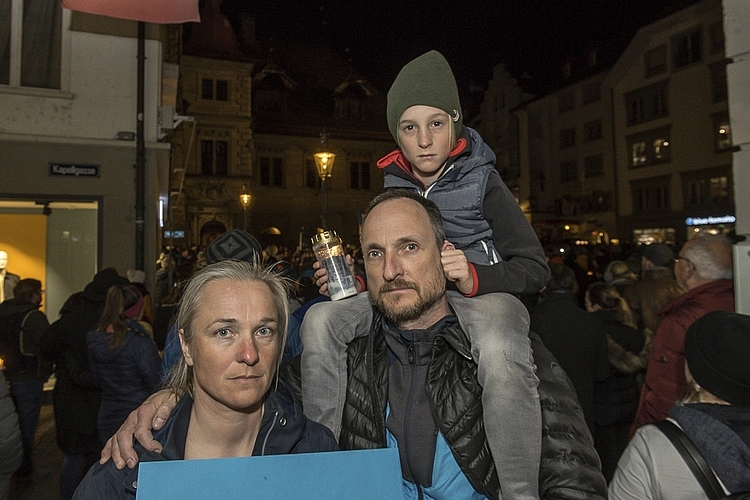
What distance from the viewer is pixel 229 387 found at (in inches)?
79.6

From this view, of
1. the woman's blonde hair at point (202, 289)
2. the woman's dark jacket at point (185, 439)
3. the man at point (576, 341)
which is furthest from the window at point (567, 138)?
the woman's dark jacket at point (185, 439)

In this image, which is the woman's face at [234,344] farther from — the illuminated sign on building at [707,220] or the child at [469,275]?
the illuminated sign on building at [707,220]

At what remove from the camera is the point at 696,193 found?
34.2m

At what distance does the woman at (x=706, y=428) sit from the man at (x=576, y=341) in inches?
95.6

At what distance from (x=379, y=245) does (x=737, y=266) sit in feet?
9.70

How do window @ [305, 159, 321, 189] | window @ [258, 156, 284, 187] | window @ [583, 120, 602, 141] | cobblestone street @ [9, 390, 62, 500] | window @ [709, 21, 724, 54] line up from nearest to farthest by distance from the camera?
cobblestone street @ [9, 390, 62, 500] < window @ [709, 21, 724, 54] < window @ [583, 120, 602, 141] < window @ [258, 156, 284, 187] < window @ [305, 159, 321, 189]

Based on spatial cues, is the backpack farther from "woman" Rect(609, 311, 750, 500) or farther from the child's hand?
"woman" Rect(609, 311, 750, 500)

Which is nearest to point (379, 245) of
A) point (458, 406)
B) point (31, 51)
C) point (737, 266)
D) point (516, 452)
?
point (458, 406)

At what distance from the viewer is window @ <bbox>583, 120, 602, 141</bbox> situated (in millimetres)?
42219

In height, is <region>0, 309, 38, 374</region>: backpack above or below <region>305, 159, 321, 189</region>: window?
below

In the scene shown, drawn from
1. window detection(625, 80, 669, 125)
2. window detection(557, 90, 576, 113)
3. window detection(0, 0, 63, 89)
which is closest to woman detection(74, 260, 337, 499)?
window detection(0, 0, 63, 89)

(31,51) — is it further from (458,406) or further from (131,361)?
(458,406)

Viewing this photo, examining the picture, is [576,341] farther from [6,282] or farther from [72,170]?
[72,170]

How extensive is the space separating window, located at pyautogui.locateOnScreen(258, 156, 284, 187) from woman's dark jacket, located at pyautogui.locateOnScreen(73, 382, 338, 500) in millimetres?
47263
